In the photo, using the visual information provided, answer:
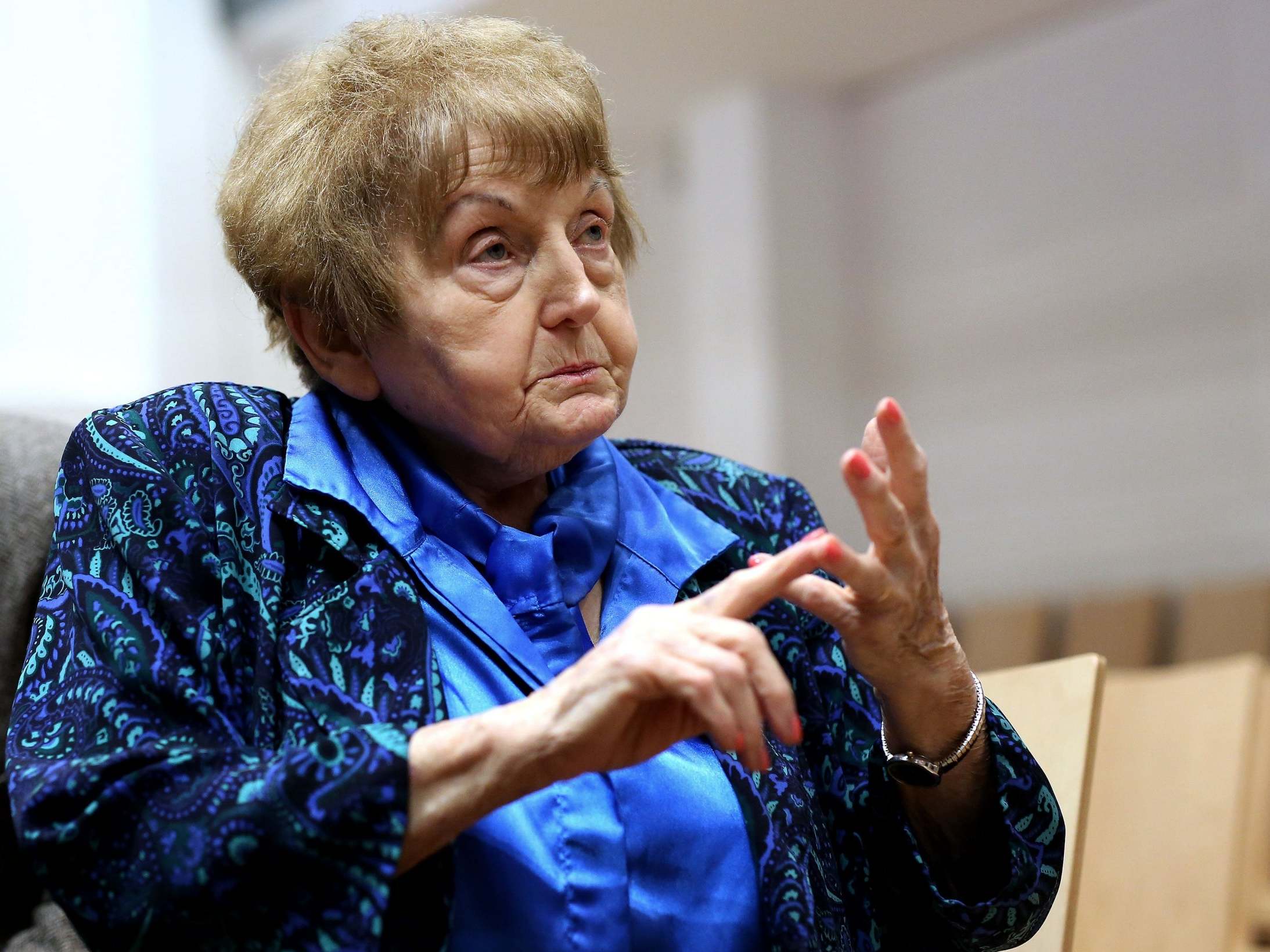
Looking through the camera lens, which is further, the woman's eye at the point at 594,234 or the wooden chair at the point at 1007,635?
the wooden chair at the point at 1007,635

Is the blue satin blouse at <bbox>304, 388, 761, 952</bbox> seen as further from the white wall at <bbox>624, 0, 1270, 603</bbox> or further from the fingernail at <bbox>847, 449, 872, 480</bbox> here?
the white wall at <bbox>624, 0, 1270, 603</bbox>

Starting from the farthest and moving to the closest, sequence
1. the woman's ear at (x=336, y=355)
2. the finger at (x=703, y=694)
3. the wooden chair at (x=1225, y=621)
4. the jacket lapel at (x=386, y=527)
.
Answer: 1. the wooden chair at (x=1225, y=621)
2. the woman's ear at (x=336, y=355)
3. the jacket lapel at (x=386, y=527)
4. the finger at (x=703, y=694)

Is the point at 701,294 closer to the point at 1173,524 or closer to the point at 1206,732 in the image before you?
the point at 1173,524

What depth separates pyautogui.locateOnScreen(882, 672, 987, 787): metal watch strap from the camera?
1.14m

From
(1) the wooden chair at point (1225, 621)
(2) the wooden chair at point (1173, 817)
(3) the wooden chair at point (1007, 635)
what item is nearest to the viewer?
(2) the wooden chair at point (1173, 817)

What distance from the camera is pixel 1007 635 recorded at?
395 cm

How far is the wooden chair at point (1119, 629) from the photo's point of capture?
3.68 metres

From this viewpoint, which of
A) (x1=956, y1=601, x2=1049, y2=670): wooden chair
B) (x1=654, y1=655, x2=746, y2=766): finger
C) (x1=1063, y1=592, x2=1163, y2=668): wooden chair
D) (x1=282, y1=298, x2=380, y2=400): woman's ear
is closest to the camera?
(x1=654, y1=655, x2=746, y2=766): finger

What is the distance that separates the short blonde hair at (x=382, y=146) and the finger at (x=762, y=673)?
48 cm

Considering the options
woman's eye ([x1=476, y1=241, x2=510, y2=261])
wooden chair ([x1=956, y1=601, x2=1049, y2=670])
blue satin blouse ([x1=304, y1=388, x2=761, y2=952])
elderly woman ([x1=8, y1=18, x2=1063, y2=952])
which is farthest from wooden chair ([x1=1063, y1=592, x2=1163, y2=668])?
woman's eye ([x1=476, y1=241, x2=510, y2=261])

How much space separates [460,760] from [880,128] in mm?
4111

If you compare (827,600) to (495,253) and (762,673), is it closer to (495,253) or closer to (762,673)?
(762,673)

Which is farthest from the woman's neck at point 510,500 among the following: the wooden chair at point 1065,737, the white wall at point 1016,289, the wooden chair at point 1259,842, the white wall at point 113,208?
the white wall at point 1016,289

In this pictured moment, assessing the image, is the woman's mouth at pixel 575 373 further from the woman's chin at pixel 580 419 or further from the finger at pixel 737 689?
the finger at pixel 737 689
